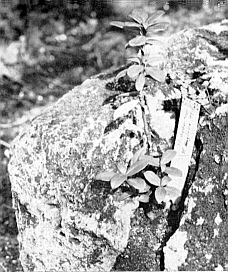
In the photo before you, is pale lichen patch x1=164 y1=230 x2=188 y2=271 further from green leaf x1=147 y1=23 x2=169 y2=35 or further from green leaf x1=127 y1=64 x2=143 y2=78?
green leaf x1=147 y1=23 x2=169 y2=35

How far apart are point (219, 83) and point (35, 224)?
0.75 meters

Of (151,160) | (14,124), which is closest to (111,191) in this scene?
(151,160)

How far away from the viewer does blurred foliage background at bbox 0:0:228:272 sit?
3.73 meters

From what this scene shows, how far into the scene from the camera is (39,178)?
A: 5.64 ft

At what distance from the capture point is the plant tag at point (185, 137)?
5.26 ft

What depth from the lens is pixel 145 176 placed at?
1581mm

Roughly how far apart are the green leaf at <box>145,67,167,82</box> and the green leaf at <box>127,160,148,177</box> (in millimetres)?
253

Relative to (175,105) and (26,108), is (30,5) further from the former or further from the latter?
(175,105)

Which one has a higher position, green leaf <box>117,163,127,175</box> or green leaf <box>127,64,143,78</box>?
green leaf <box>127,64,143,78</box>

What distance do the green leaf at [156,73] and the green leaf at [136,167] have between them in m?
0.25

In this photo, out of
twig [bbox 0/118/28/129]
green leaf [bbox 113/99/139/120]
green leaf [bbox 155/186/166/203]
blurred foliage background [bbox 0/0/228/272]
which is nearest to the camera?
green leaf [bbox 155/186/166/203]

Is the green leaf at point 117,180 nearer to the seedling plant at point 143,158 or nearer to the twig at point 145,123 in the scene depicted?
the seedling plant at point 143,158

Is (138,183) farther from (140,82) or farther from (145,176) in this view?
(140,82)

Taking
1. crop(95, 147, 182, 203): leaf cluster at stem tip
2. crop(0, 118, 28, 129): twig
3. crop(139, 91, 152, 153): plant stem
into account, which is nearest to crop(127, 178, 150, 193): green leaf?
crop(95, 147, 182, 203): leaf cluster at stem tip
